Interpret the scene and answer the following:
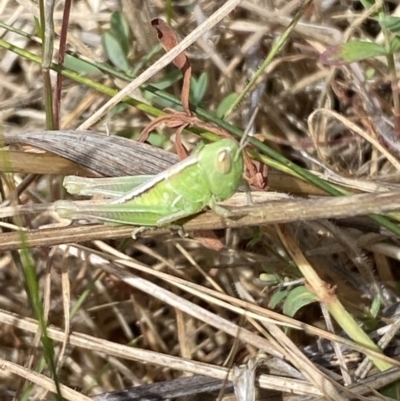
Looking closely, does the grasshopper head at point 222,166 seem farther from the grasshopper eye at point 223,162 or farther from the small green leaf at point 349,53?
the small green leaf at point 349,53

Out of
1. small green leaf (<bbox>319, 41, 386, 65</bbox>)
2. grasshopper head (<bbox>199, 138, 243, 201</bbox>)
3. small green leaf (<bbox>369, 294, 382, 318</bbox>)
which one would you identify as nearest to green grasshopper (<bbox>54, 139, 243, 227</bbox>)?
grasshopper head (<bbox>199, 138, 243, 201</bbox>)

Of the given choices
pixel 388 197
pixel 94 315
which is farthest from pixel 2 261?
pixel 388 197

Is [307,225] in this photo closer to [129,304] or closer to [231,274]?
[231,274]

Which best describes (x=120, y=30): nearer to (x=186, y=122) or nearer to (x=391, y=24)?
(x=186, y=122)

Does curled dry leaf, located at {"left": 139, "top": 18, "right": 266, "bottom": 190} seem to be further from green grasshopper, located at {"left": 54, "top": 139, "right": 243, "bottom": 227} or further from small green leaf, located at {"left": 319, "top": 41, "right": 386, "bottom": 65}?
small green leaf, located at {"left": 319, "top": 41, "right": 386, "bottom": 65}

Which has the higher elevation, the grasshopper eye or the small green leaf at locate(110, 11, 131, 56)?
the small green leaf at locate(110, 11, 131, 56)

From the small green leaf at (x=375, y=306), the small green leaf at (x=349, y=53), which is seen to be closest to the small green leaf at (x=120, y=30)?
the small green leaf at (x=349, y=53)
